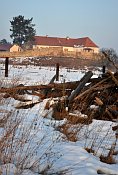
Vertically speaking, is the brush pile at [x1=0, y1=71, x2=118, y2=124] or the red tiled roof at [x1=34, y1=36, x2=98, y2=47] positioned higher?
the red tiled roof at [x1=34, y1=36, x2=98, y2=47]

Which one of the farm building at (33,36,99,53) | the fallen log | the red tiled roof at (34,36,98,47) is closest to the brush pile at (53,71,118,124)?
the fallen log

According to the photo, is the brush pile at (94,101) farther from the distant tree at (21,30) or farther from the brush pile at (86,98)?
the distant tree at (21,30)

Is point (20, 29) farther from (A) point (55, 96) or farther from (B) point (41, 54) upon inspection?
(A) point (55, 96)

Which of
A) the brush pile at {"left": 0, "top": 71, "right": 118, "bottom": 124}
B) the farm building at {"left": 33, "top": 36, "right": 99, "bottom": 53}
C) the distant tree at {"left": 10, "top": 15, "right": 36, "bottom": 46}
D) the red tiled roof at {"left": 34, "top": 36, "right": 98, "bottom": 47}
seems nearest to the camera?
the brush pile at {"left": 0, "top": 71, "right": 118, "bottom": 124}

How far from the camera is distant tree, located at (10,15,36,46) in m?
90.6

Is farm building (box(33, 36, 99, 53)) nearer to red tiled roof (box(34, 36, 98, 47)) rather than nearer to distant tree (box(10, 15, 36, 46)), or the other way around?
red tiled roof (box(34, 36, 98, 47))

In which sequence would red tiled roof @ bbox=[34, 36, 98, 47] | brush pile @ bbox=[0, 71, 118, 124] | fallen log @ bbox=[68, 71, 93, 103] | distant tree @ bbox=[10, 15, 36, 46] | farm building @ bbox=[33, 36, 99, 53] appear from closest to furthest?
brush pile @ bbox=[0, 71, 118, 124] < fallen log @ bbox=[68, 71, 93, 103] < distant tree @ bbox=[10, 15, 36, 46] < farm building @ bbox=[33, 36, 99, 53] < red tiled roof @ bbox=[34, 36, 98, 47]

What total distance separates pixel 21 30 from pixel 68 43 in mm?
26809

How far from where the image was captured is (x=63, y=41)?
11412 centimetres

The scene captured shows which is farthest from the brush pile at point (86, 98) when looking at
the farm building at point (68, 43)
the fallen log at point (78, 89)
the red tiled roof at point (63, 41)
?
the red tiled roof at point (63, 41)

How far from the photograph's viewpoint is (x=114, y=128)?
22.4 ft

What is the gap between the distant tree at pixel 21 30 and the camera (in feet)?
297

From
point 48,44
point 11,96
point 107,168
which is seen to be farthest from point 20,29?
point 107,168

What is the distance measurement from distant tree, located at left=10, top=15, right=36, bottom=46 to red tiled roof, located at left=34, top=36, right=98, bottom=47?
53.7ft
